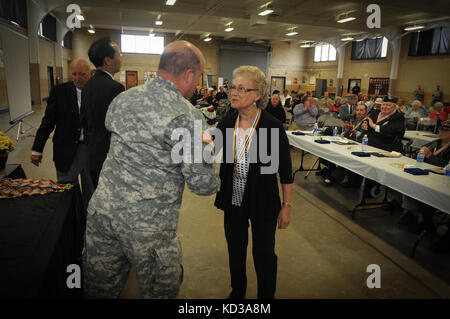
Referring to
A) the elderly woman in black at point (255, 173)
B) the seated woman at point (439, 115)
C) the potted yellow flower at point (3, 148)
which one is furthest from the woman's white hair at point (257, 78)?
the seated woman at point (439, 115)

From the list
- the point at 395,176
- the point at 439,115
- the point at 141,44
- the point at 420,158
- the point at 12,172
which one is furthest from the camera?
the point at 141,44

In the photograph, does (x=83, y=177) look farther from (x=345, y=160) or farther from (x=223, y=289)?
(x=345, y=160)

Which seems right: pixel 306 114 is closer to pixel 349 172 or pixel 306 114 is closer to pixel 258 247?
pixel 349 172

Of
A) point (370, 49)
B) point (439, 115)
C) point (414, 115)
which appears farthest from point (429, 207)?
point (370, 49)

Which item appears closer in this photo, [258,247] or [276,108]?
[258,247]

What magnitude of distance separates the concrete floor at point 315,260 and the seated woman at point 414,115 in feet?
18.7

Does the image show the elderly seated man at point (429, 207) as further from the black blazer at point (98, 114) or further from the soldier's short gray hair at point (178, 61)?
the black blazer at point (98, 114)

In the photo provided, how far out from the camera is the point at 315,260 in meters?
2.92

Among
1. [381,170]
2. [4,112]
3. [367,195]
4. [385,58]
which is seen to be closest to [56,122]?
[381,170]

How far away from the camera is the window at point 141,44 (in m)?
22.6

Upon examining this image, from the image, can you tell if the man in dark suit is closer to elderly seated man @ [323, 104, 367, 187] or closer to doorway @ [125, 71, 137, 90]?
elderly seated man @ [323, 104, 367, 187]

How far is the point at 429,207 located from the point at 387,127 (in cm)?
167

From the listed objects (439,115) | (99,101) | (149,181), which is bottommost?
(149,181)
